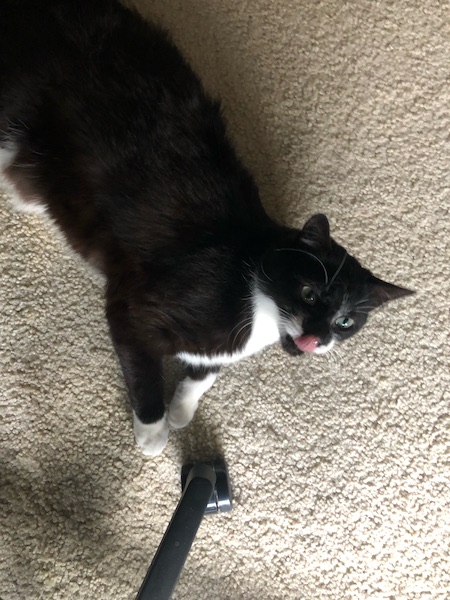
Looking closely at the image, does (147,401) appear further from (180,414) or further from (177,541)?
(177,541)

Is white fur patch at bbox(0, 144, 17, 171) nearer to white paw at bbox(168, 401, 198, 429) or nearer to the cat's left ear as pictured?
white paw at bbox(168, 401, 198, 429)

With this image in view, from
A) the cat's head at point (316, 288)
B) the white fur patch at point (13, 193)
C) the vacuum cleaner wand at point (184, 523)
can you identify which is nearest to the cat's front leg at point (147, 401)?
the vacuum cleaner wand at point (184, 523)

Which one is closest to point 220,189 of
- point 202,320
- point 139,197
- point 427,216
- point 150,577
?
point 139,197

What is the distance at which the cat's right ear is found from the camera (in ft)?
3.27

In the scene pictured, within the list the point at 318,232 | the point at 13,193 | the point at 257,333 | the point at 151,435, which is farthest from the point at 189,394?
the point at 13,193

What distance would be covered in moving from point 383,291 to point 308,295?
0.52ft

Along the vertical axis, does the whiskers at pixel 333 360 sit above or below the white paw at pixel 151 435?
above

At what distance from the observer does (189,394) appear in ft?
3.98

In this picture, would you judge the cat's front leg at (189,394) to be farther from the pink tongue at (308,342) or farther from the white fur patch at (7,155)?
the white fur patch at (7,155)

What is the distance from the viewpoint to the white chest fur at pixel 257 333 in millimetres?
1057

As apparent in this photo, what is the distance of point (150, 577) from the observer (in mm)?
1025

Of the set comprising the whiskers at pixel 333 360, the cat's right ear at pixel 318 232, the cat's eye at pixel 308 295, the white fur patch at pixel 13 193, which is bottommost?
the whiskers at pixel 333 360

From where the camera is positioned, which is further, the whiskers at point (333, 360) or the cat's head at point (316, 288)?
the whiskers at point (333, 360)

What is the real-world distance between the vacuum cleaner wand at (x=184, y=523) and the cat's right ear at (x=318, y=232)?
528mm
